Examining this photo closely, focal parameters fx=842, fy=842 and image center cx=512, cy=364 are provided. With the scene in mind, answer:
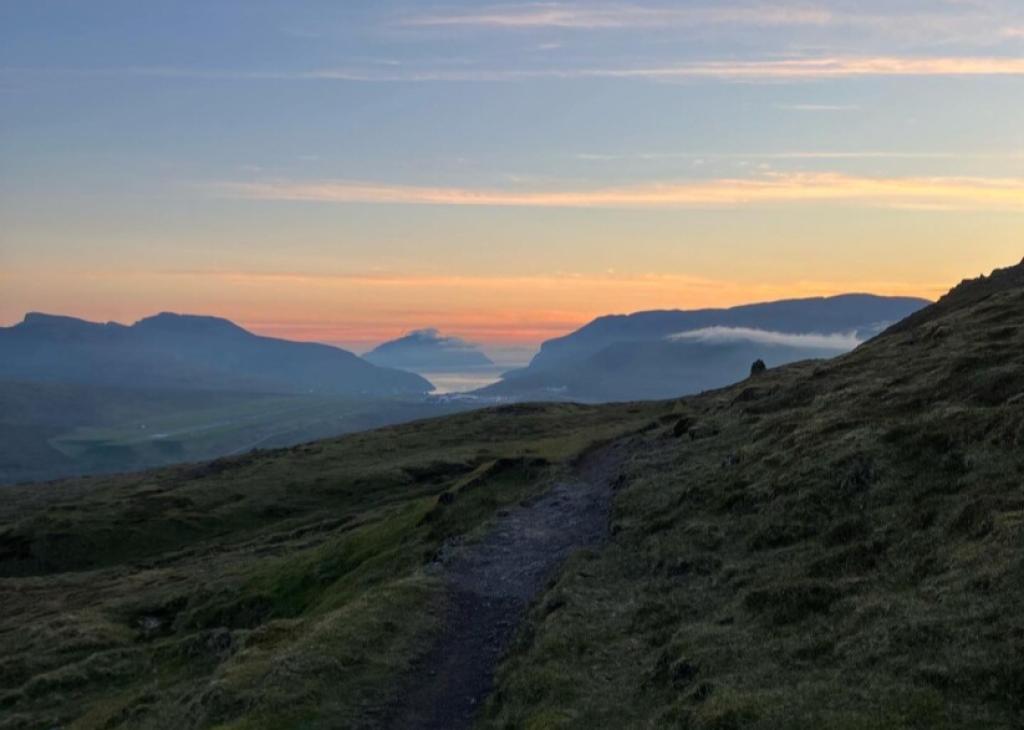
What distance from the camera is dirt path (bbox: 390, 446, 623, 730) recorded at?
92.4 ft

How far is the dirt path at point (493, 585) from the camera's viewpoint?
28172mm

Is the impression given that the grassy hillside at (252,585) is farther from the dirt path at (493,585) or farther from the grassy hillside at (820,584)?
the grassy hillside at (820,584)

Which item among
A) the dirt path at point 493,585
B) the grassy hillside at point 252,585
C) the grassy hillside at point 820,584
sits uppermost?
the grassy hillside at point 820,584

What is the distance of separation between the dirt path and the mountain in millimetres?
177

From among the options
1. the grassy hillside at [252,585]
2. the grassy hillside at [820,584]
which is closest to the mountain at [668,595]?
the grassy hillside at [820,584]

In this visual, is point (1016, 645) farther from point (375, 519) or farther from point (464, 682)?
point (375, 519)

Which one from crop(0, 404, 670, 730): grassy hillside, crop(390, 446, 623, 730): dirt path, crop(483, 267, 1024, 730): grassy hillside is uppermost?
crop(483, 267, 1024, 730): grassy hillside

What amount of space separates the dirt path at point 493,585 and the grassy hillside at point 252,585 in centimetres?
125

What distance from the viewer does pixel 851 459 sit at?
38156 mm

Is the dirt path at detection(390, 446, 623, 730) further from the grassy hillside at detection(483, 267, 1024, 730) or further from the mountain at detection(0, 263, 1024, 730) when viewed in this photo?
the grassy hillside at detection(483, 267, 1024, 730)

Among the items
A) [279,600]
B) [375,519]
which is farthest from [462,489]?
[375,519]

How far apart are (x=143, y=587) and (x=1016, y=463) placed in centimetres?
7099

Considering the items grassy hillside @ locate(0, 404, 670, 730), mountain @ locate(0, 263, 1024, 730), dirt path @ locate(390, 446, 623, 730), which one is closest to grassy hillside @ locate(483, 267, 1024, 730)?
mountain @ locate(0, 263, 1024, 730)

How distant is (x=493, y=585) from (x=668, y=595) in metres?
10.2
